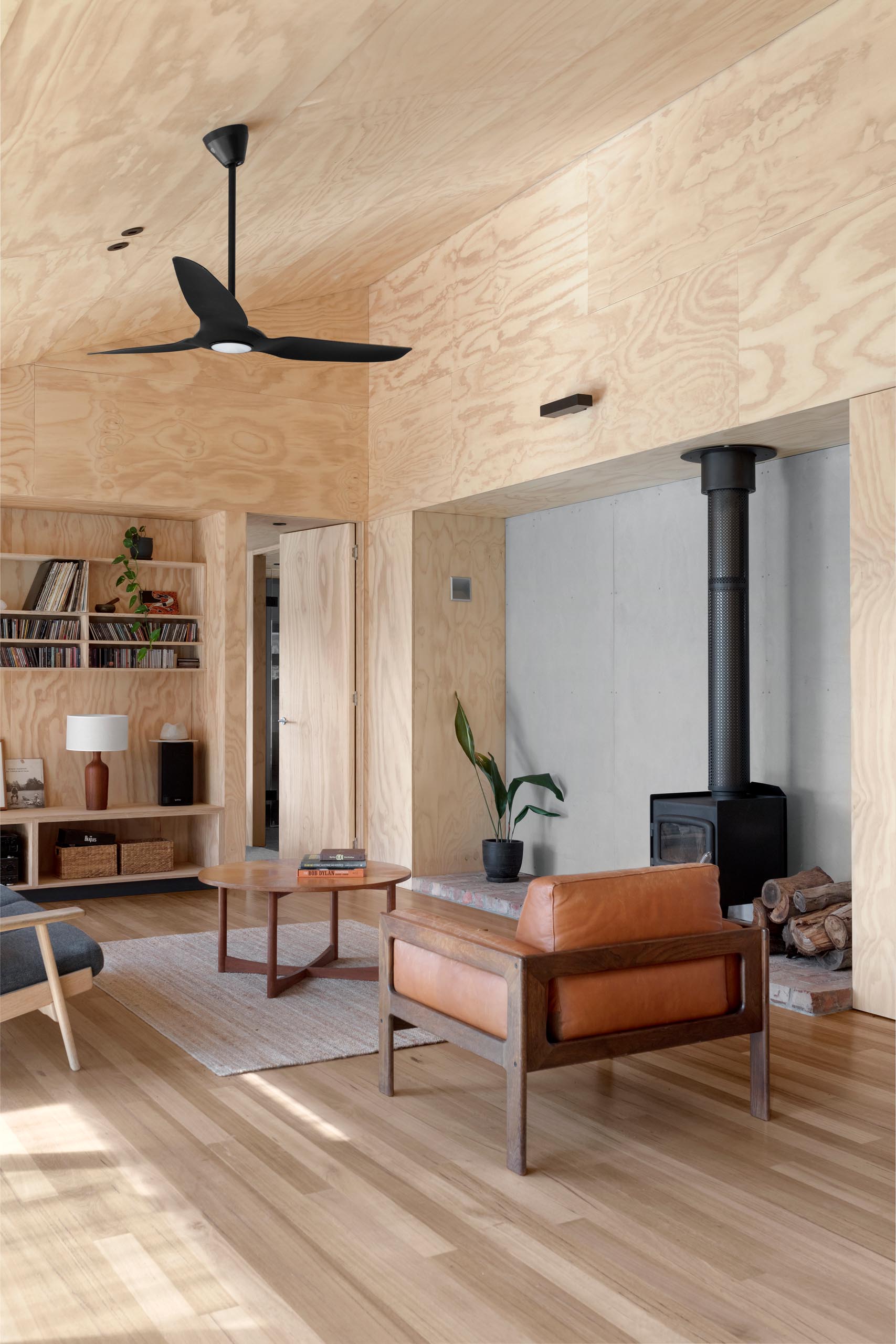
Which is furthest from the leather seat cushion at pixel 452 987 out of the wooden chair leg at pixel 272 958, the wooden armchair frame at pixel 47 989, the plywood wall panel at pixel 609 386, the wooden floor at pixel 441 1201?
the plywood wall panel at pixel 609 386

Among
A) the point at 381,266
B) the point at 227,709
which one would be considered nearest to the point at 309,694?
the point at 227,709

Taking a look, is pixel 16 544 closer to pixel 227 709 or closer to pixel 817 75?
pixel 227 709

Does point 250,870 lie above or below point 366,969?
above

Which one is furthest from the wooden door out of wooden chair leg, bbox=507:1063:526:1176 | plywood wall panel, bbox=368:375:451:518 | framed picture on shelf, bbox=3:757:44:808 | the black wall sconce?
wooden chair leg, bbox=507:1063:526:1176

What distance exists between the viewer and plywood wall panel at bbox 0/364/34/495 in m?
6.41

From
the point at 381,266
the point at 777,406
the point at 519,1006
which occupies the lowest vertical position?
the point at 519,1006

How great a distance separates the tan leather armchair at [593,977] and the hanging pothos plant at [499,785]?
11.3ft

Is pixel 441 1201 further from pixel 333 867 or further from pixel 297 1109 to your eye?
pixel 333 867

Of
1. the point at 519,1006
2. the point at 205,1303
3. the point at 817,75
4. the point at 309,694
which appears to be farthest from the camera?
the point at 309,694

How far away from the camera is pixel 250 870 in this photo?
480 centimetres

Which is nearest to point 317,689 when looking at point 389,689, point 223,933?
point 389,689

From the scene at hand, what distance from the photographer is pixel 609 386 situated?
18.0 feet

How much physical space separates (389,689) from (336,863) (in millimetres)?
2752

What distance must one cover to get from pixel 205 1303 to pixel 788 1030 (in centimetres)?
251
